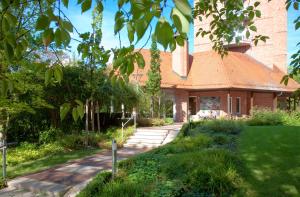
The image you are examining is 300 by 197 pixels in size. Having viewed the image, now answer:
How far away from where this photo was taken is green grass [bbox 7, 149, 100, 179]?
9.04m

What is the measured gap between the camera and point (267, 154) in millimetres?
8453

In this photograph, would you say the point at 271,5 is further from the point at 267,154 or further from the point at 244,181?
the point at 244,181

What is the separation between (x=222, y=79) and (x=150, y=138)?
10.7 meters

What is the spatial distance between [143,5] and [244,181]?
5863 millimetres

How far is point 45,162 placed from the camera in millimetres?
10336

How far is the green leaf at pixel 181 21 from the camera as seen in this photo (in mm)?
1099

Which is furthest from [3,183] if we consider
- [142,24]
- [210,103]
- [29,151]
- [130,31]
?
[210,103]

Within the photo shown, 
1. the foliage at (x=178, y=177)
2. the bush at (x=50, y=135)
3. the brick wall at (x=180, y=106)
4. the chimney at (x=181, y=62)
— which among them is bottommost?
the foliage at (x=178, y=177)

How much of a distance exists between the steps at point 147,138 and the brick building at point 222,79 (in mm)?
6967

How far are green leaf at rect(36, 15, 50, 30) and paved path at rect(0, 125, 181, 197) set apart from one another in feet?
18.0

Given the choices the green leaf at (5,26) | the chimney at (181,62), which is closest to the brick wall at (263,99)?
the chimney at (181,62)

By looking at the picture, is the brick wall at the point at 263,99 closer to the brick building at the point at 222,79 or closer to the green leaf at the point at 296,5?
the brick building at the point at 222,79

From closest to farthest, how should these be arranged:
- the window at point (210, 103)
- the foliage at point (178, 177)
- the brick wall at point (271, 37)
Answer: the foliage at point (178, 177) → the window at point (210, 103) → the brick wall at point (271, 37)

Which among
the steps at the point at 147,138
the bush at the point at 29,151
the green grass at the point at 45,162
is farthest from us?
the steps at the point at 147,138
